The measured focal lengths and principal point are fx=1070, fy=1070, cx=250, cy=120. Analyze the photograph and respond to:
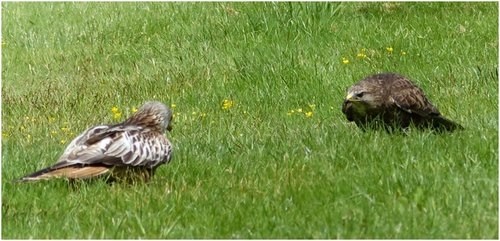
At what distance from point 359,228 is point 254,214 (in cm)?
70

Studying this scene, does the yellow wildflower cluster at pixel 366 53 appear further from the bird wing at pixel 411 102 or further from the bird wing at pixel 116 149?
the bird wing at pixel 116 149

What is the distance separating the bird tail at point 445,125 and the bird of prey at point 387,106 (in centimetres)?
9

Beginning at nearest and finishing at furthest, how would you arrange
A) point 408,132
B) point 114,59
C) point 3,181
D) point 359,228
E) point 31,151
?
1. point 359,228
2. point 3,181
3. point 408,132
4. point 31,151
5. point 114,59

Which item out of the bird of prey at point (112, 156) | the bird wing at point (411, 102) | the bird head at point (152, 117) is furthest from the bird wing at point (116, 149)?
the bird wing at point (411, 102)

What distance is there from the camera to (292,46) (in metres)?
12.5

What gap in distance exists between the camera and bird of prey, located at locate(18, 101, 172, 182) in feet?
24.3

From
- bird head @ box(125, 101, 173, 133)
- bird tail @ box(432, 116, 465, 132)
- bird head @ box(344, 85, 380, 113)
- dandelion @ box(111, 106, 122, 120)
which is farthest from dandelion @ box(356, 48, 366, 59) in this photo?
Result: bird head @ box(125, 101, 173, 133)

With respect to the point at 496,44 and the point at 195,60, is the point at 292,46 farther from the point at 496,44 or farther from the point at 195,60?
the point at 496,44

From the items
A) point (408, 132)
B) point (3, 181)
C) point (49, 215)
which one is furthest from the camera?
point (408, 132)

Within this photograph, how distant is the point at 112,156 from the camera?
24.6 ft

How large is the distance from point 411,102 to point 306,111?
5.97 feet

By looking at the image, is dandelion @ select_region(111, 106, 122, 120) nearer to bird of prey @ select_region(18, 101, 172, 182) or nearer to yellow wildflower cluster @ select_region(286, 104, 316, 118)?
yellow wildflower cluster @ select_region(286, 104, 316, 118)

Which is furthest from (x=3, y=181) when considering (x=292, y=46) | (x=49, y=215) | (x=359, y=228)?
(x=292, y=46)

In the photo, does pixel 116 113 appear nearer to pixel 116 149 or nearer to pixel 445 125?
pixel 116 149
